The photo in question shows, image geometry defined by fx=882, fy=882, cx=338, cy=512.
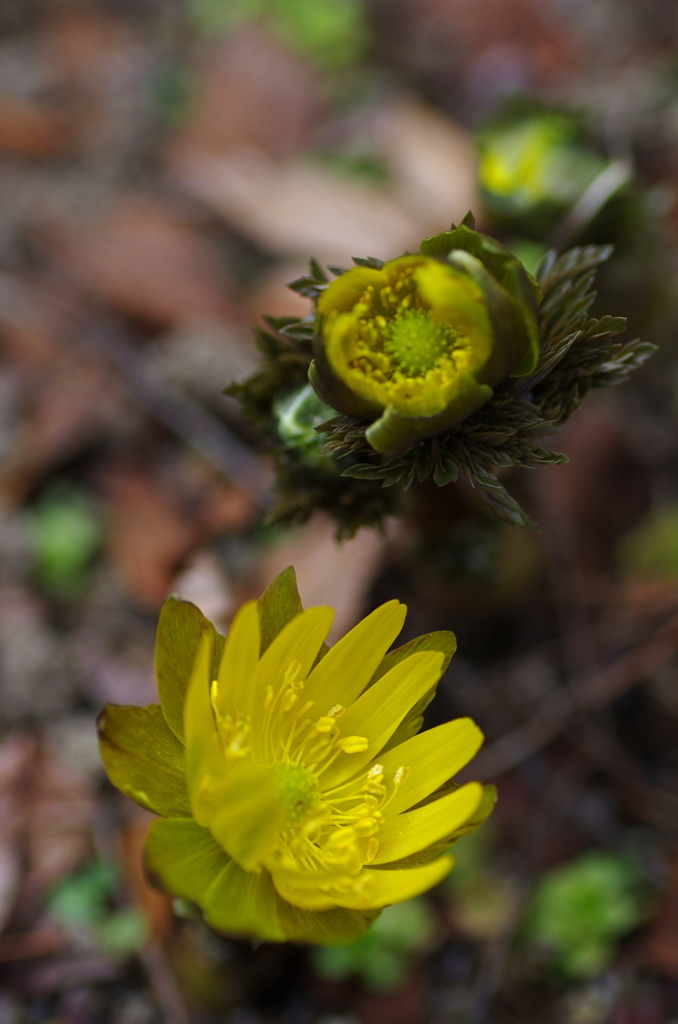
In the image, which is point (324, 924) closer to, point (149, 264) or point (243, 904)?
point (243, 904)

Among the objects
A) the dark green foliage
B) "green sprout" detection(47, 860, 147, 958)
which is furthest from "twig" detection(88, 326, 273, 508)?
"green sprout" detection(47, 860, 147, 958)

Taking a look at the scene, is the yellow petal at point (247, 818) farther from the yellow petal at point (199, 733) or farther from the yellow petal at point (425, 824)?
the yellow petal at point (425, 824)

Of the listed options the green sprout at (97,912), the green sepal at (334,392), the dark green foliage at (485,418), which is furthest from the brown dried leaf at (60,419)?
the green sepal at (334,392)

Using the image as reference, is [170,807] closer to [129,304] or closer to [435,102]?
[129,304]

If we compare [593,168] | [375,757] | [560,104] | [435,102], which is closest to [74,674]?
[375,757]

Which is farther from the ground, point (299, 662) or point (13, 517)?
point (299, 662)

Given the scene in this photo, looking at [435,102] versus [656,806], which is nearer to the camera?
[656,806]
